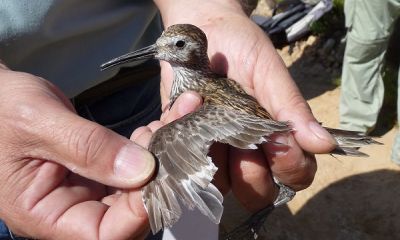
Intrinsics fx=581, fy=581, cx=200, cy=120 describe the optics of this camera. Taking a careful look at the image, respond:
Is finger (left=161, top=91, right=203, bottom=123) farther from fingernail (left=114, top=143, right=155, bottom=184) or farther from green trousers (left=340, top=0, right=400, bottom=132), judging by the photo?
green trousers (left=340, top=0, right=400, bottom=132)

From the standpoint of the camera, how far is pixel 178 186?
2521mm

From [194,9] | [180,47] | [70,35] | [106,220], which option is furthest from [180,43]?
[106,220]

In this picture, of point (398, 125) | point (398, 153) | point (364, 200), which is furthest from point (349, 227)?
point (398, 125)

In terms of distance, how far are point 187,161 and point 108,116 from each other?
1028 mm

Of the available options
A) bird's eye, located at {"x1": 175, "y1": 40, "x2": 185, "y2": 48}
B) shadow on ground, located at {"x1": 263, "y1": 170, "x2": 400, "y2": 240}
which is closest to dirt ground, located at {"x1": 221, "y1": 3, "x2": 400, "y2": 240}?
shadow on ground, located at {"x1": 263, "y1": 170, "x2": 400, "y2": 240}

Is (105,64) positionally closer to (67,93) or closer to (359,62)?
(67,93)

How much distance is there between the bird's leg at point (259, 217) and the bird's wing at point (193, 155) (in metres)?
0.45

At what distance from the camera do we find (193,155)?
264cm

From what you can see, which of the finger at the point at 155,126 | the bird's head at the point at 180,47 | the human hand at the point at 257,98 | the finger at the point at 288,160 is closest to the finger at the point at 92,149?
the finger at the point at 155,126

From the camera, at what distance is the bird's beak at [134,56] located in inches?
126

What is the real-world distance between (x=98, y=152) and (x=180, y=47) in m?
1.25

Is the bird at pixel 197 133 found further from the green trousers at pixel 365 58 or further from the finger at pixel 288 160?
the green trousers at pixel 365 58

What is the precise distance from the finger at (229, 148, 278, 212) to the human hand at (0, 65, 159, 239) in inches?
21.9

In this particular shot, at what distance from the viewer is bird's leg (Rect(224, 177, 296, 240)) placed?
10.6 ft
